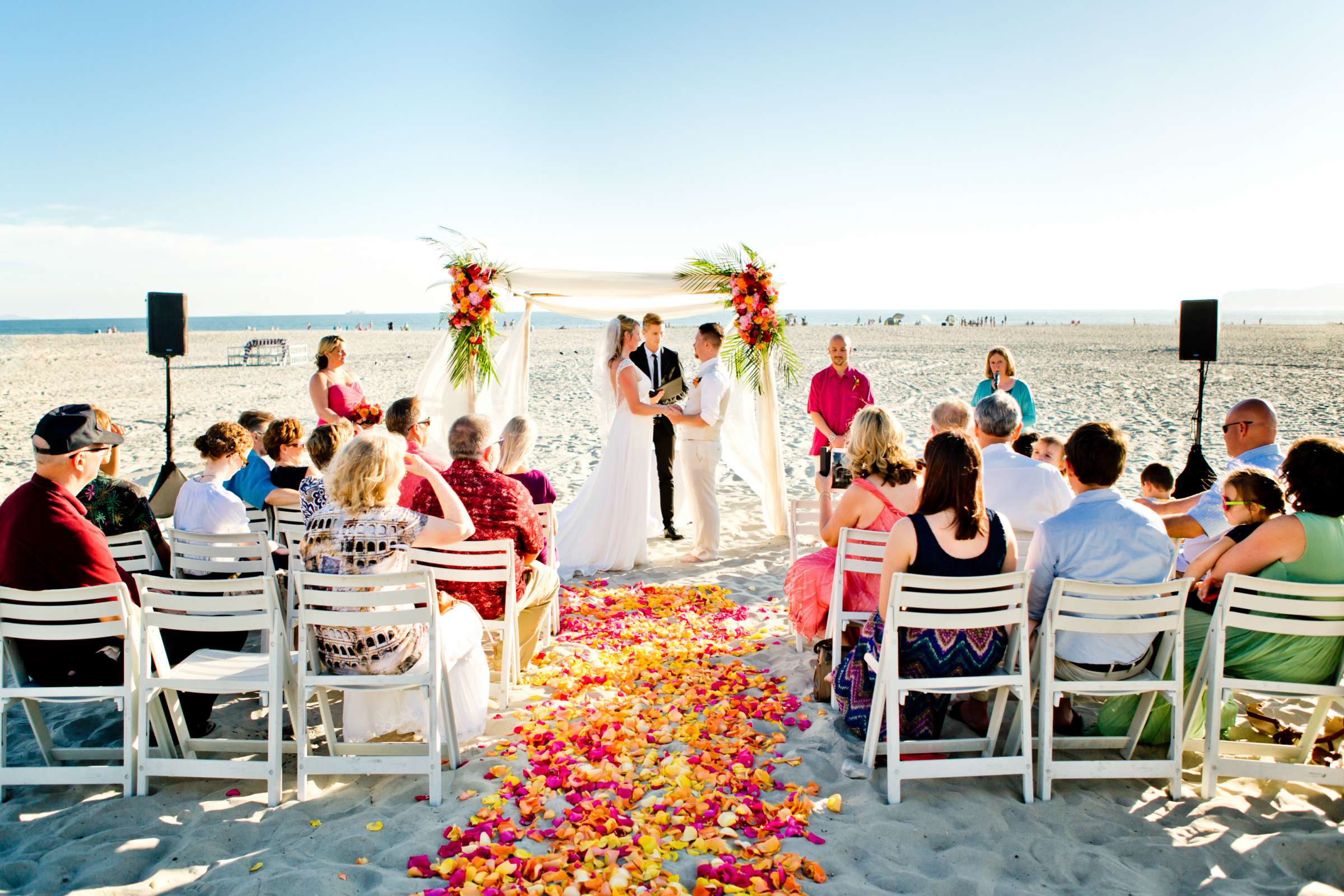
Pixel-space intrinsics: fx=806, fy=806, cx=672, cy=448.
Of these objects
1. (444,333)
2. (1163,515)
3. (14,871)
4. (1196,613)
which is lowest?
(14,871)

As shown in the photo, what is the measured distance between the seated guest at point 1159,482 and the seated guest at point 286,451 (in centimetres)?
537

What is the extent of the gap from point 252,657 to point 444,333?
14.4 feet

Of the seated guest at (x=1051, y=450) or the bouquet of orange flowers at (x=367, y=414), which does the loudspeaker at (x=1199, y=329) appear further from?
the bouquet of orange flowers at (x=367, y=414)

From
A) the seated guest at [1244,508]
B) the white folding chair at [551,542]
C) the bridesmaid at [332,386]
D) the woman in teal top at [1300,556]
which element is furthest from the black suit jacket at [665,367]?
the woman in teal top at [1300,556]

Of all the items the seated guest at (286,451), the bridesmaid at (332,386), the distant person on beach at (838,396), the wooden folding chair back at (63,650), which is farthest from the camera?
the distant person on beach at (838,396)

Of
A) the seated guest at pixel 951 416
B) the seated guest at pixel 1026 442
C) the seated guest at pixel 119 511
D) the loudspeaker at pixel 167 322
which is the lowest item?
the seated guest at pixel 119 511

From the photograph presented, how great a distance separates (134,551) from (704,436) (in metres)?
4.51

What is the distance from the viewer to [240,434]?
184 inches

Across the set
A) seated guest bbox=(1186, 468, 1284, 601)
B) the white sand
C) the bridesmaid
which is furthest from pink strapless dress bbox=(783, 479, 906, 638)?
the bridesmaid

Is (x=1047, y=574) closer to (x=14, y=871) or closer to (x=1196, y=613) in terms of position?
(x=1196, y=613)

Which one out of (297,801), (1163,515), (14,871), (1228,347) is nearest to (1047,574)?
(1163,515)

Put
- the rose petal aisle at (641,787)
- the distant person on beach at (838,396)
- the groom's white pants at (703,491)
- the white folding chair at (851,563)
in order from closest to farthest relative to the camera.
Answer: the rose petal aisle at (641,787) < the white folding chair at (851,563) < the groom's white pants at (703,491) < the distant person on beach at (838,396)

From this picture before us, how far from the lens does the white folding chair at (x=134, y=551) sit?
4207mm

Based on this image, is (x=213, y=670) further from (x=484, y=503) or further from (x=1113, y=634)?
(x=1113, y=634)
